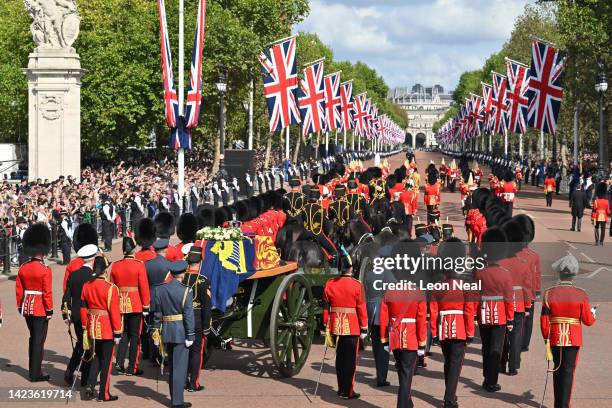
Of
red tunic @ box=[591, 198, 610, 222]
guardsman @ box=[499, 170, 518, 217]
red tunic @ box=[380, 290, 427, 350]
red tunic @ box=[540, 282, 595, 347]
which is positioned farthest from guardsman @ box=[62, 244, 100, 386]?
guardsman @ box=[499, 170, 518, 217]

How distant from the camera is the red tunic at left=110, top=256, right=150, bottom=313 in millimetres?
11453

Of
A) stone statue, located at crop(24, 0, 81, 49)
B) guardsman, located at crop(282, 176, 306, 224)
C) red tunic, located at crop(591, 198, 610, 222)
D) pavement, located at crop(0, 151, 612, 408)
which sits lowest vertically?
pavement, located at crop(0, 151, 612, 408)

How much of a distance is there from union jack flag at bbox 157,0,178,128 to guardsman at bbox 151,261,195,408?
729 inches

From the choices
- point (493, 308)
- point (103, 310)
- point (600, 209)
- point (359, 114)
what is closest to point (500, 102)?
point (359, 114)

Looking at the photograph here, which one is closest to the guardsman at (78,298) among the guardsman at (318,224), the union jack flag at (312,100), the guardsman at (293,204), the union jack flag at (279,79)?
the guardsman at (318,224)

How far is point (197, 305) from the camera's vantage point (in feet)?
34.6

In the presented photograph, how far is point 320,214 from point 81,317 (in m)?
6.49

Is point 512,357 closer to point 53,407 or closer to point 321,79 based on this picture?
point 53,407

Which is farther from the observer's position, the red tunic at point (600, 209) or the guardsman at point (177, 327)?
the red tunic at point (600, 209)

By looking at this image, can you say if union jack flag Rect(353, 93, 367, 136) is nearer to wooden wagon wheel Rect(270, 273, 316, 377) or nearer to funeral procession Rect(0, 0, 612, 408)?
funeral procession Rect(0, 0, 612, 408)

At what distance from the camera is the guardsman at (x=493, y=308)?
424 inches

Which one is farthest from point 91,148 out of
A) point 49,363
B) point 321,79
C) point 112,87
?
point 49,363

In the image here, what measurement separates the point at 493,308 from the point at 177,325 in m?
3.25

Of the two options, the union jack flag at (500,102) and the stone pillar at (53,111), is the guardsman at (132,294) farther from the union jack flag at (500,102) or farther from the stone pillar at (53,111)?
the union jack flag at (500,102)
